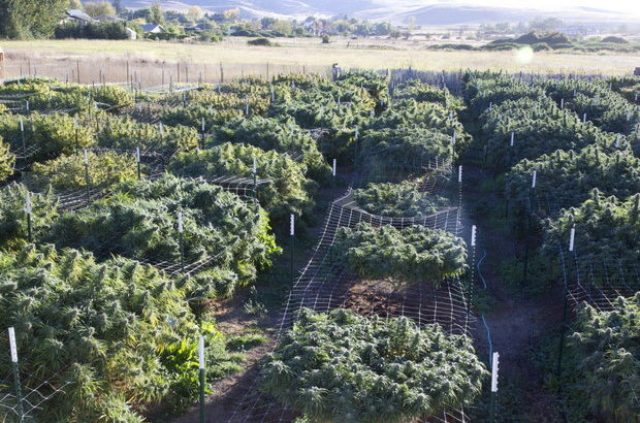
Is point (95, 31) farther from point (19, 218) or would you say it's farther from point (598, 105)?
point (19, 218)

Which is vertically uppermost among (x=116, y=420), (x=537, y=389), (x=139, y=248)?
(x=139, y=248)

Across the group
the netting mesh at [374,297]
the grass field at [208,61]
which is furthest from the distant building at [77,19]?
the netting mesh at [374,297]

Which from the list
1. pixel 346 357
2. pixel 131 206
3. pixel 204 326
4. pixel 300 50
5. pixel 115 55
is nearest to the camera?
pixel 346 357

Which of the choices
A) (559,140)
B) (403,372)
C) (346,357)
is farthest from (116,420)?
(559,140)

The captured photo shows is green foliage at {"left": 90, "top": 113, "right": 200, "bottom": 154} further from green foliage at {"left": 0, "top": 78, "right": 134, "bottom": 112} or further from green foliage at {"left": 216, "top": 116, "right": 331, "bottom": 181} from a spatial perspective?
green foliage at {"left": 0, "top": 78, "right": 134, "bottom": 112}

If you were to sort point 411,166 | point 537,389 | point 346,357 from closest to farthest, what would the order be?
point 346,357 → point 537,389 → point 411,166

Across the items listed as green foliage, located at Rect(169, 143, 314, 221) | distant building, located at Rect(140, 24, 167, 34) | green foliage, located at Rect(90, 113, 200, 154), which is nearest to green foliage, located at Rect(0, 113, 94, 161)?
green foliage, located at Rect(90, 113, 200, 154)

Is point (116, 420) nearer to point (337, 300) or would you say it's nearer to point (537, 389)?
point (337, 300)

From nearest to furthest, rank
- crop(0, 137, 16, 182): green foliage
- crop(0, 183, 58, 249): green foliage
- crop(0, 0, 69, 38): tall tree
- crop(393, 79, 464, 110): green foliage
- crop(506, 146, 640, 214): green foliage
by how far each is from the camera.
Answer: crop(0, 183, 58, 249): green foliage → crop(506, 146, 640, 214): green foliage → crop(0, 137, 16, 182): green foliage → crop(393, 79, 464, 110): green foliage → crop(0, 0, 69, 38): tall tree
